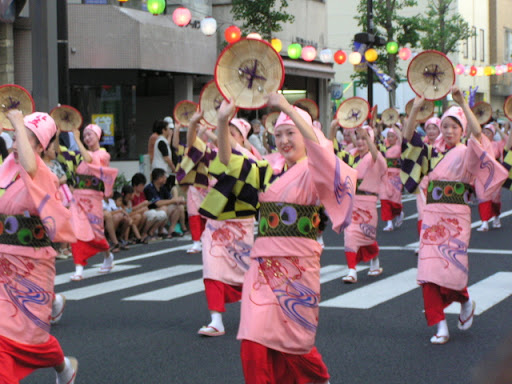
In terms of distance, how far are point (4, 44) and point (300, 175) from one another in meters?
13.2

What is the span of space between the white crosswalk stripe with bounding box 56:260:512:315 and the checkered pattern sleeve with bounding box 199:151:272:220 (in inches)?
111

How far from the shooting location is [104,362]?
6.05 m

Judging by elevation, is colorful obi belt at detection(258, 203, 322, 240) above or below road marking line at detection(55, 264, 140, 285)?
above

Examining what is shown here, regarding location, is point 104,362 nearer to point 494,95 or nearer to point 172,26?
point 172,26

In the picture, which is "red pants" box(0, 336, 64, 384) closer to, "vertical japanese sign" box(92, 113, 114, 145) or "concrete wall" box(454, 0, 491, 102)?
"vertical japanese sign" box(92, 113, 114, 145)

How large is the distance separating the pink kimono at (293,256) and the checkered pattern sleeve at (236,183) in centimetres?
60

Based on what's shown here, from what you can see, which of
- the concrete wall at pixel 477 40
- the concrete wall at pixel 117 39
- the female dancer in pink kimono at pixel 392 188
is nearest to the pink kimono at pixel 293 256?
the female dancer in pink kimono at pixel 392 188

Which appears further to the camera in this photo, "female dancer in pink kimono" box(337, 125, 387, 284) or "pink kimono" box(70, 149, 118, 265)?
"pink kimono" box(70, 149, 118, 265)

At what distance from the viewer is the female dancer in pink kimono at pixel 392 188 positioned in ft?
46.0

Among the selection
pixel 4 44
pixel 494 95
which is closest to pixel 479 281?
pixel 4 44

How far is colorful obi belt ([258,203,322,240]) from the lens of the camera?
4375 millimetres

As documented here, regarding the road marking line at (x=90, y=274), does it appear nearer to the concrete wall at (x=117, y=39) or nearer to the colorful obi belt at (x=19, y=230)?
the colorful obi belt at (x=19, y=230)

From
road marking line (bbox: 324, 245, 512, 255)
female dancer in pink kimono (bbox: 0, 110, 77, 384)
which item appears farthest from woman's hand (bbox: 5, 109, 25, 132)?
road marking line (bbox: 324, 245, 512, 255)

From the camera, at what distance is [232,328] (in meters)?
7.15
